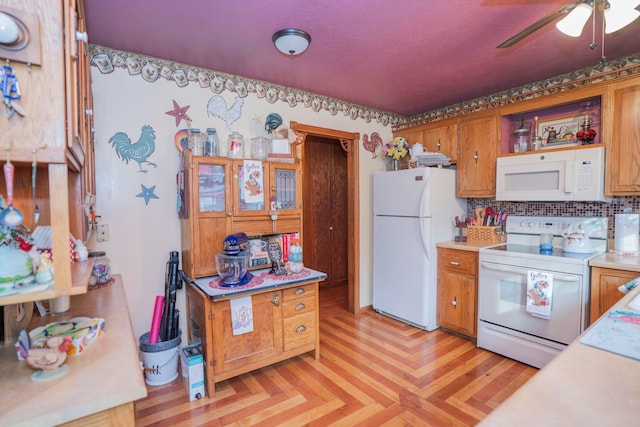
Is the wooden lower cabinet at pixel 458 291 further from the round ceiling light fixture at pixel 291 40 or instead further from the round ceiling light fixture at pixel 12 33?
the round ceiling light fixture at pixel 12 33

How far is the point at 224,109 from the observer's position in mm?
2777

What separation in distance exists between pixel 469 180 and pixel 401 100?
44.0 inches

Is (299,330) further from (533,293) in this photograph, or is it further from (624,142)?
(624,142)

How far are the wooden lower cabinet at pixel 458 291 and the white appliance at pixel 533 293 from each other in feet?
0.32

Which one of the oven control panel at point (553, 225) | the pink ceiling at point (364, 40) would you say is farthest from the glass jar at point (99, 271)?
the oven control panel at point (553, 225)

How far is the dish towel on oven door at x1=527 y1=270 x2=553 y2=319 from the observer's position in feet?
7.83

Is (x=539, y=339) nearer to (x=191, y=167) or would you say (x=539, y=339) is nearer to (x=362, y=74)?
(x=362, y=74)

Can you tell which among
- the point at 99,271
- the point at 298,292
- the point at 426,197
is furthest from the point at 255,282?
the point at 426,197

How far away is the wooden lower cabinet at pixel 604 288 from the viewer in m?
2.11

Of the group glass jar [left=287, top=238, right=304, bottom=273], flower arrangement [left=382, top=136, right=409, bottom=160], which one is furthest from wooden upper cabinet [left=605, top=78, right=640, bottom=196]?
glass jar [left=287, top=238, right=304, bottom=273]

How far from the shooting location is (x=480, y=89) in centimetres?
317

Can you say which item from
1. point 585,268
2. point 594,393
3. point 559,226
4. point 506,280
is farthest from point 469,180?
point 594,393

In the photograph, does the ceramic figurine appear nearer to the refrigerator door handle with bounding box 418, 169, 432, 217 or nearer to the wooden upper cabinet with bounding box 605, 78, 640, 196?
the refrigerator door handle with bounding box 418, 169, 432, 217

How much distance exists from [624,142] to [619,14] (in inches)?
49.6
